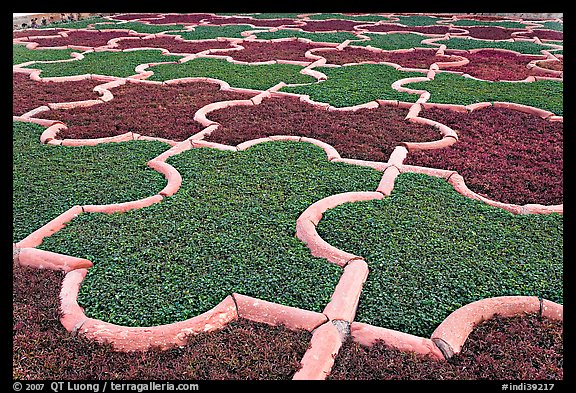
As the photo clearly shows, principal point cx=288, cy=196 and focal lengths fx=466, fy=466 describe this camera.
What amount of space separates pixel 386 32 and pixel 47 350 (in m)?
12.1

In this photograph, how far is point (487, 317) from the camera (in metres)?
2.58

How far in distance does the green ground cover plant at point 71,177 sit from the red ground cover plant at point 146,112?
43 cm

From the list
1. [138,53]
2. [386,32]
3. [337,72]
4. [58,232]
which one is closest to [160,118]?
[58,232]

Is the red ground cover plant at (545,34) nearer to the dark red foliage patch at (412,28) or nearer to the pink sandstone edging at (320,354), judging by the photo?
the dark red foliage patch at (412,28)

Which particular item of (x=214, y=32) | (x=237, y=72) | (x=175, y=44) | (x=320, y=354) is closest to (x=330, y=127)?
(x=237, y=72)

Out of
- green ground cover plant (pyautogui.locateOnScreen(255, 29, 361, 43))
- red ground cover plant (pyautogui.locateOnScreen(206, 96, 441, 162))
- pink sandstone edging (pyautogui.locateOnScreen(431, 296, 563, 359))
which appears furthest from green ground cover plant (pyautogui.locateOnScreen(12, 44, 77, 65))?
pink sandstone edging (pyautogui.locateOnScreen(431, 296, 563, 359))

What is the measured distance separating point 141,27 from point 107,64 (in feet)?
18.1

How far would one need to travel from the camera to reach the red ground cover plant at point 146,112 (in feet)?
17.2

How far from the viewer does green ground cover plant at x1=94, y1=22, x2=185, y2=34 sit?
41.9 feet

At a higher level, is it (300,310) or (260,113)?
(260,113)

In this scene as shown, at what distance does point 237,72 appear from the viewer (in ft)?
25.7

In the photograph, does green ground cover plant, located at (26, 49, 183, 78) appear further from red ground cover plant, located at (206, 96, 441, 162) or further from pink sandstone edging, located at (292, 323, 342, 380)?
pink sandstone edging, located at (292, 323, 342, 380)

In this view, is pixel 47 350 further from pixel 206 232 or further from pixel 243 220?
pixel 243 220

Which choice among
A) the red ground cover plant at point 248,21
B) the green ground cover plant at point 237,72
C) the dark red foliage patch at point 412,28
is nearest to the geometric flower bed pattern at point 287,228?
the green ground cover plant at point 237,72
